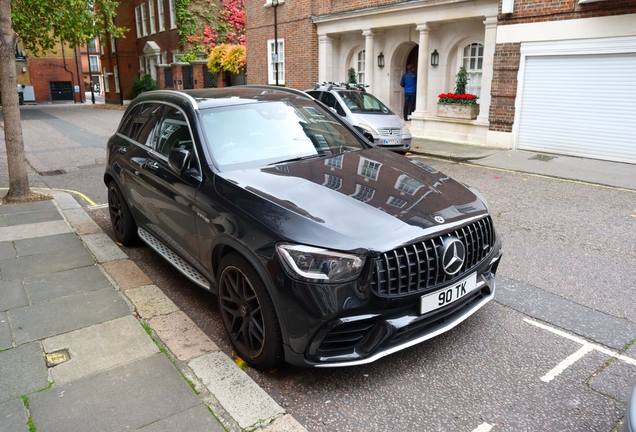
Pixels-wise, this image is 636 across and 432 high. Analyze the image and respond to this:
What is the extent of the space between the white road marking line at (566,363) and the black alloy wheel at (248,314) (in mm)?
1710

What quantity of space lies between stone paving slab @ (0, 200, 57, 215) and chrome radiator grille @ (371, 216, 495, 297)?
612 centimetres

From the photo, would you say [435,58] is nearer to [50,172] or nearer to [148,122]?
[50,172]

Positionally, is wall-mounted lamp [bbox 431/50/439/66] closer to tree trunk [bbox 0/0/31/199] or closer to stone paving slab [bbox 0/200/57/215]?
tree trunk [bbox 0/0/31/199]

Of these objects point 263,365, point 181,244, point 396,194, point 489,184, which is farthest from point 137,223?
point 489,184

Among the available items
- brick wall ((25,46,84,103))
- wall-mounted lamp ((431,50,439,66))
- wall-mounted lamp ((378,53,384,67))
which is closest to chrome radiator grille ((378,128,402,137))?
wall-mounted lamp ((431,50,439,66))

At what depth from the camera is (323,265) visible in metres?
2.82

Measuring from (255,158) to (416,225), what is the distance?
5.13 ft

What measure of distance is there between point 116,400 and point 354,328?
4.76ft

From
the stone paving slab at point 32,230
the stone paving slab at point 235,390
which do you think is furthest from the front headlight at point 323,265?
the stone paving slab at point 32,230

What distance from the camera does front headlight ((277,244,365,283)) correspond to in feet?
9.19

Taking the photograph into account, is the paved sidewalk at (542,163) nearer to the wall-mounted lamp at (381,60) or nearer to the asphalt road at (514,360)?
the asphalt road at (514,360)

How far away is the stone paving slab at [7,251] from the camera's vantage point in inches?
209

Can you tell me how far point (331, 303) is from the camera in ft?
9.12

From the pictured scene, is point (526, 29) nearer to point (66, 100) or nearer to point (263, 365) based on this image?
point (263, 365)
